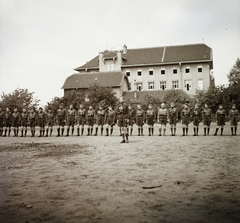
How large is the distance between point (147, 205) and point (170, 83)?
50.4 metres

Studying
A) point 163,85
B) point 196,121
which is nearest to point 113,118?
point 196,121

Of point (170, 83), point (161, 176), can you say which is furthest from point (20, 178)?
point (170, 83)

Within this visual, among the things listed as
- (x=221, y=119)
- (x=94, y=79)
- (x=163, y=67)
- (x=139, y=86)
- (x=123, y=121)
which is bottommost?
(x=123, y=121)

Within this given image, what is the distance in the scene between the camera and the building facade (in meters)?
50.8

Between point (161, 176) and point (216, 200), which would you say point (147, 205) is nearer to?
point (216, 200)

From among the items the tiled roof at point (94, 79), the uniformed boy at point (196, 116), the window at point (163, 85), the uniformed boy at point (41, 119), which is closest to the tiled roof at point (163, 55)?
the window at point (163, 85)

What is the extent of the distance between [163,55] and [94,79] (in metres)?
16.0

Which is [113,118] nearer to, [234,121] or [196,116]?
[196,116]

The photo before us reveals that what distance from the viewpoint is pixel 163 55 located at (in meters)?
53.8

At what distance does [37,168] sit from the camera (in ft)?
21.8

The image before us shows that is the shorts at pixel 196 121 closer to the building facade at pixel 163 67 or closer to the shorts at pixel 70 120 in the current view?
the shorts at pixel 70 120

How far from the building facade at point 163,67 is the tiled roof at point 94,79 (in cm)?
215

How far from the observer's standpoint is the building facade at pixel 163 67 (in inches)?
2000

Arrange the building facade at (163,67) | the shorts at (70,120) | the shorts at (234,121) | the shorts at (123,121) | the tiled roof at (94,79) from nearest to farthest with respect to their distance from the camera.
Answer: the shorts at (123,121)
the shorts at (234,121)
the shorts at (70,120)
the tiled roof at (94,79)
the building facade at (163,67)
